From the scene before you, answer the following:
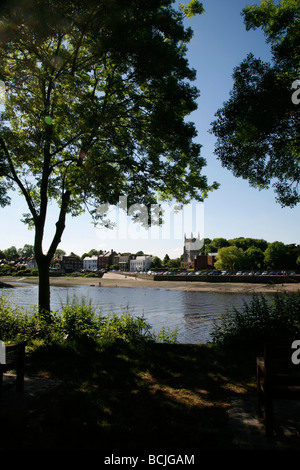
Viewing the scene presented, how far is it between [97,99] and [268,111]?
16.5 ft

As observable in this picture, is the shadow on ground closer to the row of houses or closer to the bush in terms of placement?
the bush

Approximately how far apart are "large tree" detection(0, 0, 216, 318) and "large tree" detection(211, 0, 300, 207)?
1.23 metres

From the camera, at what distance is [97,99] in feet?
29.3

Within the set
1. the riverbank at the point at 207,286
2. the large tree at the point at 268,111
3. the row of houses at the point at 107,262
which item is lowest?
the riverbank at the point at 207,286

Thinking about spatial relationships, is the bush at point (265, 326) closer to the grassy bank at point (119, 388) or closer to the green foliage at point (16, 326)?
the grassy bank at point (119, 388)

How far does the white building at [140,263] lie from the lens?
518 ft

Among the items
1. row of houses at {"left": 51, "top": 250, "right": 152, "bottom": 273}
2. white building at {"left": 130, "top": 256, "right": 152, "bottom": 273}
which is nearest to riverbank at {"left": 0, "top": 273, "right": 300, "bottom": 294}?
white building at {"left": 130, "top": 256, "right": 152, "bottom": 273}

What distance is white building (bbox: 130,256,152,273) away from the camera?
15802cm

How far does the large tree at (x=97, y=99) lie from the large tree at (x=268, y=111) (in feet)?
4.05

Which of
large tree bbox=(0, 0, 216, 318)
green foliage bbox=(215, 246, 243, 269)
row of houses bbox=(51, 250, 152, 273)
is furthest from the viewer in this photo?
row of houses bbox=(51, 250, 152, 273)

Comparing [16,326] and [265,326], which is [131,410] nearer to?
[265,326]

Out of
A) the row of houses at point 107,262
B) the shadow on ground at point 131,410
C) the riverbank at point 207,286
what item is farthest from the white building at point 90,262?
the shadow on ground at point 131,410

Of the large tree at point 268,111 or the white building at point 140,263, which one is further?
the white building at point 140,263
